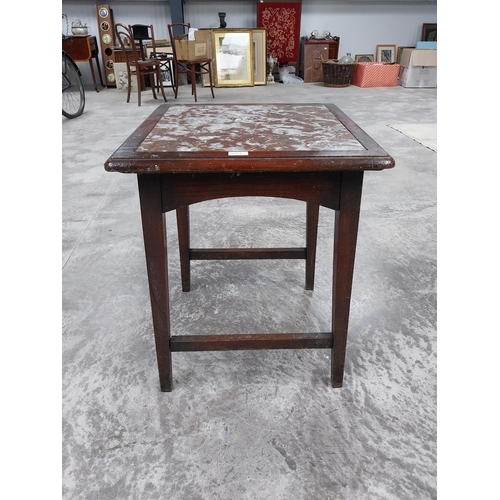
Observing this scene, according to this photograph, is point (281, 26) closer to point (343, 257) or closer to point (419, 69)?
point (419, 69)

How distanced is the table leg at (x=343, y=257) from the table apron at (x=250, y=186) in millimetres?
29

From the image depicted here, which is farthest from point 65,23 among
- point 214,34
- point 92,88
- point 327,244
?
point 327,244

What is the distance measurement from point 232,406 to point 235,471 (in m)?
0.20

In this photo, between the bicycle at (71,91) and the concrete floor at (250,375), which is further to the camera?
the bicycle at (71,91)

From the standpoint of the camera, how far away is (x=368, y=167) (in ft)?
3.01

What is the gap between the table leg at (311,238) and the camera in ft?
5.16

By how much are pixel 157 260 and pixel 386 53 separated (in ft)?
25.2

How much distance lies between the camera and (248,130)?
115 cm

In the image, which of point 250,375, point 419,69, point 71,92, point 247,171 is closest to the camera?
point 247,171

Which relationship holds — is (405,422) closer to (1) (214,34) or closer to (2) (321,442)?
(2) (321,442)

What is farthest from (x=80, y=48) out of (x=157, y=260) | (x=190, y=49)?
(x=157, y=260)

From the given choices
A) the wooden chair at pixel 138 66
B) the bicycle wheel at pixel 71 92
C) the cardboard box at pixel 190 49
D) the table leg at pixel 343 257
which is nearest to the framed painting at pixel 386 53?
the cardboard box at pixel 190 49

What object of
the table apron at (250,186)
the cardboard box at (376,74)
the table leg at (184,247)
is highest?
the cardboard box at (376,74)

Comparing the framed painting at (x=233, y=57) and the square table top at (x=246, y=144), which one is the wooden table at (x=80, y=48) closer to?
the framed painting at (x=233, y=57)
